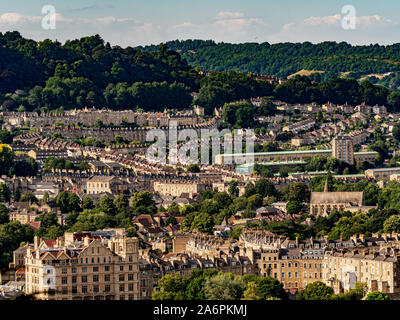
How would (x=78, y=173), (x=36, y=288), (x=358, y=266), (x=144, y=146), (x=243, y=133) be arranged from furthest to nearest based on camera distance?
1. (x=243, y=133)
2. (x=144, y=146)
3. (x=78, y=173)
4. (x=358, y=266)
5. (x=36, y=288)

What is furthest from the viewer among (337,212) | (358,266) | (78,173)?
(78,173)

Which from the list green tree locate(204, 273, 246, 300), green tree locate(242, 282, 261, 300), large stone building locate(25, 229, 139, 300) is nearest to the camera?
large stone building locate(25, 229, 139, 300)

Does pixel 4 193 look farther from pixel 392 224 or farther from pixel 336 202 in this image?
pixel 392 224

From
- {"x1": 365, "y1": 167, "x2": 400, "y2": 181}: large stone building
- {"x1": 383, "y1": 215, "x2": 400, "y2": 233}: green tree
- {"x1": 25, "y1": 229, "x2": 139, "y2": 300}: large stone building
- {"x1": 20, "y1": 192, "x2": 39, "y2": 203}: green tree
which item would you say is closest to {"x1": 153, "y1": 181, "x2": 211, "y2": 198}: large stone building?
{"x1": 20, "y1": 192, "x2": 39, "y2": 203}: green tree

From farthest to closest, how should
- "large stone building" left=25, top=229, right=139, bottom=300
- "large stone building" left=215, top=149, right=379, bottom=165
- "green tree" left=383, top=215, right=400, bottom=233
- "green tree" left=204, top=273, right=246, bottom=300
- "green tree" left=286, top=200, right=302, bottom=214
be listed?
"large stone building" left=215, top=149, right=379, bottom=165
"green tree" left=286, top=200, right=302, bottom=214
"green tree" left=383, top=215, right=400, bottom=233
"green tree" left=204, top=273, right=246, bottom=300
"large stone building" left=25, top=229, right=139, bottom=300

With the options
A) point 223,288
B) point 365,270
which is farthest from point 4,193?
point 223,288

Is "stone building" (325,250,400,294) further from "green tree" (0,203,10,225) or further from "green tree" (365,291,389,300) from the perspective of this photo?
"green tree" (0,203,10,225)
